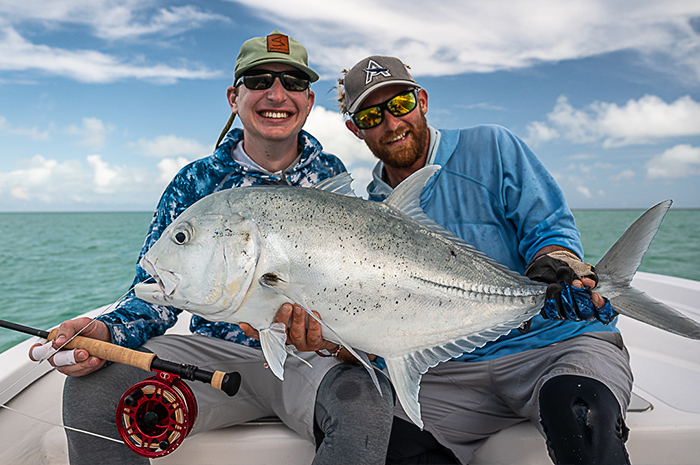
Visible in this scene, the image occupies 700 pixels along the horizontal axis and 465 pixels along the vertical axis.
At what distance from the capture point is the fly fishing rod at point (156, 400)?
69.1 inches

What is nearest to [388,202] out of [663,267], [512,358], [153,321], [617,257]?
[617,257]

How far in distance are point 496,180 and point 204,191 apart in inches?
65.4

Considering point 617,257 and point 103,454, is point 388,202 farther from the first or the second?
point 103,454

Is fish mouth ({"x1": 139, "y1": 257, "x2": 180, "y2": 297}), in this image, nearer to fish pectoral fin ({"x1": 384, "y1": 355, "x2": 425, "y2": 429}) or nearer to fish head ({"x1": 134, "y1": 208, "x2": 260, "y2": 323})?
fish head ({"x1": 134, "y1": 208, "x2": 260, "y2": 323})

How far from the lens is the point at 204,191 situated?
102 inches

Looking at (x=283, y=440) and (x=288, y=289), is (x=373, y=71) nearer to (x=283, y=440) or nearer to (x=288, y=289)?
(x=288, y=289)

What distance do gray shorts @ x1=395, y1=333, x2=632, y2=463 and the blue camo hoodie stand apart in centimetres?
102

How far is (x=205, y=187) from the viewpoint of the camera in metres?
2.59

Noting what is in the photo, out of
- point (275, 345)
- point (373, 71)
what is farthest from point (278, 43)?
point (275, 345)

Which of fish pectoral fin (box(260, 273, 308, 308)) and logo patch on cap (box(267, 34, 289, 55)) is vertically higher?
logo patch on cap (box(267, 34, 289, 55))

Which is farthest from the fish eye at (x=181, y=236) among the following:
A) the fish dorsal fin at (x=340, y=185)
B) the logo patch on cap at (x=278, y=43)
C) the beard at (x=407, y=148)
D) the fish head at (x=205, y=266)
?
the beard at (x=407, y=148)

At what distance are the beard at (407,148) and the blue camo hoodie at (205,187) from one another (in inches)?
11.6

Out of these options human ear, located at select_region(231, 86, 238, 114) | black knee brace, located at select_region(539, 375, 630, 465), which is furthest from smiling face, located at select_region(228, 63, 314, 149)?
black knee brace, located at select_region(539, 375, 630, 465)

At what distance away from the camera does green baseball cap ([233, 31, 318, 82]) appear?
8.21 ft
